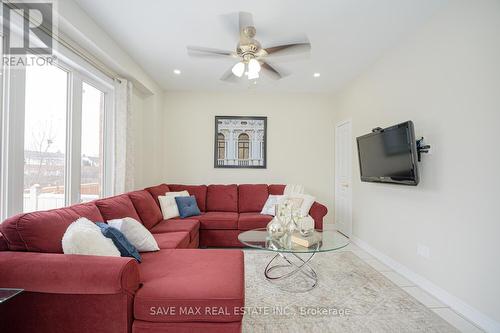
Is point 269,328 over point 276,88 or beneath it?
beneath

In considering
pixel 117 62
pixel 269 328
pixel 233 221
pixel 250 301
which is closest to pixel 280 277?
pixel 250 301

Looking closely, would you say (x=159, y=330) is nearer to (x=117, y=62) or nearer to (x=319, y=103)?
(x=117, y=62)

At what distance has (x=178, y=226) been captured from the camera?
3.00 metres

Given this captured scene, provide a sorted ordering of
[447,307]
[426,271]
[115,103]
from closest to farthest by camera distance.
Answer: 1. [447,307]
2. [426,271]
3. [115,103]

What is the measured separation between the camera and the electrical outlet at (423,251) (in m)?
2.31

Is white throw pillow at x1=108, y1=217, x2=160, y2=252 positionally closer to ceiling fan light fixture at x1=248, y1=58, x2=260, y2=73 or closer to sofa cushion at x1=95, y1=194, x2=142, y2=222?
sofa cushion at x1=95, y1=194, x2=142, y2=222

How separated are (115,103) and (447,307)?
14.3ft

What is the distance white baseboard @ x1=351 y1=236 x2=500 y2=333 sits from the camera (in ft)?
5.67

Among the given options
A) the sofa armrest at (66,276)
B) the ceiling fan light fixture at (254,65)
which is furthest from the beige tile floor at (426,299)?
the ceiling fan light fixture at (254,65)

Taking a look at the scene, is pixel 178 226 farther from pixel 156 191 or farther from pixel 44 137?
pixel 44 137

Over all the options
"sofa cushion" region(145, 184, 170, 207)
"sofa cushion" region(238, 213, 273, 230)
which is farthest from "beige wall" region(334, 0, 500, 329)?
"sofa cushion" region(145, 184, 170, 207)

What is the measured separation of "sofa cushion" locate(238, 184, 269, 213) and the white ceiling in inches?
81.7

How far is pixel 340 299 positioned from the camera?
6.93 feet

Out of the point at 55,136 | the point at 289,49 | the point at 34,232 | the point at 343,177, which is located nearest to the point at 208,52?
the point at 289,49
